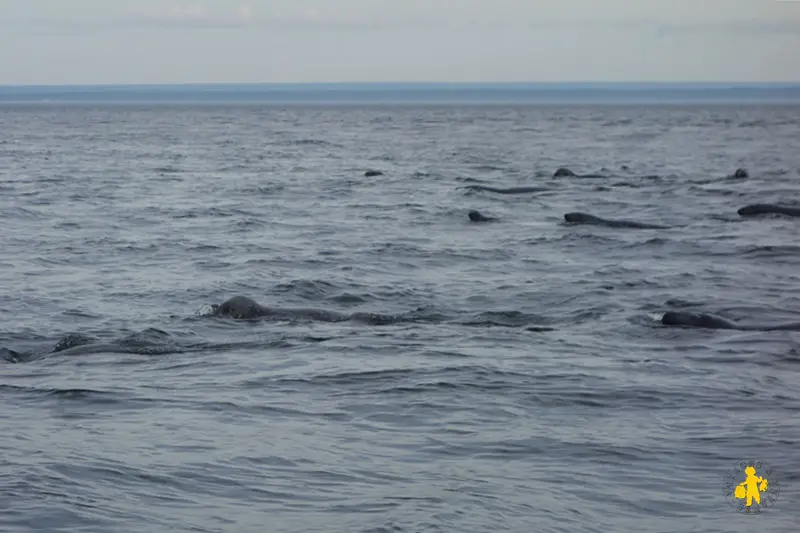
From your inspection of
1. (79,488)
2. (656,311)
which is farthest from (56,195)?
(79,488)

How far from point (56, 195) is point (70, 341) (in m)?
23.8

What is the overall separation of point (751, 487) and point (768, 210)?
22573 mm

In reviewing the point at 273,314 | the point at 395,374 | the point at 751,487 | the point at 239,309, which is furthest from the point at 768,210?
the point at 751,487

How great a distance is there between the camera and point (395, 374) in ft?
44.2

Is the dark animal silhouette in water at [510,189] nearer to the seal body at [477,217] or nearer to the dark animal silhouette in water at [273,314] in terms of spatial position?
the seal body at [477,217]

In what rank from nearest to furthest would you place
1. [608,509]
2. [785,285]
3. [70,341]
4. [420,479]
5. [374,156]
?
[608,509]
[420,479]
[70,341]
[785,285]
[374,156]

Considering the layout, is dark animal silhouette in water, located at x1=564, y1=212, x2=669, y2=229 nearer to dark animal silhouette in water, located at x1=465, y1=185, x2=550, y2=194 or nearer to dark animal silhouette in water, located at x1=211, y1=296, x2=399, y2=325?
dark animal silhouette in water, located at x1=465, y1=185, x2=550, y2=194

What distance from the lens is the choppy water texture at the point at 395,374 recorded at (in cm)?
919

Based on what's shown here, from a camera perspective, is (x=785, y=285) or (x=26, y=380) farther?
(x=785, y=285)

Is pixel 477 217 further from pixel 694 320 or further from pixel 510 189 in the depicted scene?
pixel 694 320

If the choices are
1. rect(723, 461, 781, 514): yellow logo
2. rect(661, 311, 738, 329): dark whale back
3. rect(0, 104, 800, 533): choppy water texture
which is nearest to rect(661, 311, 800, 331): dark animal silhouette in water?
rect(661, 311, 738, 329): dark whale back

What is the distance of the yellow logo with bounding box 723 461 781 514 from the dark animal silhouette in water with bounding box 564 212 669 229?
18742 millimetres

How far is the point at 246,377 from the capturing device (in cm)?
1328

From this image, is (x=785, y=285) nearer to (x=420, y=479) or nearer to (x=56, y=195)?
(x=420, y=479)
